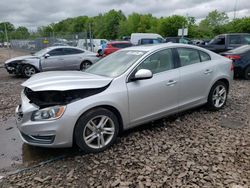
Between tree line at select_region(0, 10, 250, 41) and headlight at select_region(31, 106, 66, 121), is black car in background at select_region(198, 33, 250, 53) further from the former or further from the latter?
tree line at select_region(0, 10, 250, 41)

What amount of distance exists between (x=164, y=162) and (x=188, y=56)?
239 cm

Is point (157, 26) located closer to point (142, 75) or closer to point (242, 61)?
point (242, 61)

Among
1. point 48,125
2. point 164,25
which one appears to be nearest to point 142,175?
point 48,125

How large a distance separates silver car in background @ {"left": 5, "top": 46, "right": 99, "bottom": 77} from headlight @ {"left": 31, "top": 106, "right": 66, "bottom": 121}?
8442mm

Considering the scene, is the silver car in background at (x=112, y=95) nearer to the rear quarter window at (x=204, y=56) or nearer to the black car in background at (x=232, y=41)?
the rear quarter window at (x=204, y=56)

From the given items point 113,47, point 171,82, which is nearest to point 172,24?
point 113,47

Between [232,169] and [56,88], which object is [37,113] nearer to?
[56,88]

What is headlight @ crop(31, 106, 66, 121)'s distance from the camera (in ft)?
11.3

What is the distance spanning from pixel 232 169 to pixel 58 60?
9872mm

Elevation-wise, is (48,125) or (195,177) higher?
(48,125)

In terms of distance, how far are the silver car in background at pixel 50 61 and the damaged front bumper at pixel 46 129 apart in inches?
325

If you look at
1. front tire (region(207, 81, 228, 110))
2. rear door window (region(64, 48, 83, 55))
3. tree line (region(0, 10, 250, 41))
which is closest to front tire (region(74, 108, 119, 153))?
front tire (region(207, 81, 228, 110))

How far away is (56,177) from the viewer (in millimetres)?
3297

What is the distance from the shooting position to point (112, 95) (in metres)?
3.83
